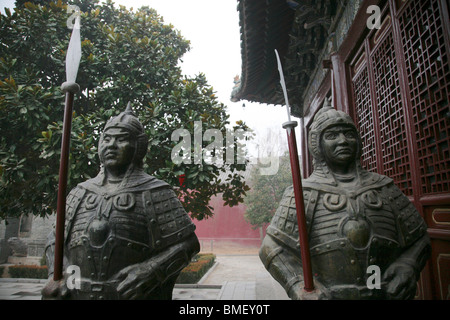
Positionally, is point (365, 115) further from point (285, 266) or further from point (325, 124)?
point (285, 266)

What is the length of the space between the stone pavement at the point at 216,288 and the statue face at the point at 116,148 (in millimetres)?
5026

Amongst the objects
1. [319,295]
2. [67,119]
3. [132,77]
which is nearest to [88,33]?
[132,77]

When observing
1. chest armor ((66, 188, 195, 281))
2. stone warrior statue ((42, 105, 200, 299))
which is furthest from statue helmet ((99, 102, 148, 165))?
chest armor ((66, 188, 195, 281))

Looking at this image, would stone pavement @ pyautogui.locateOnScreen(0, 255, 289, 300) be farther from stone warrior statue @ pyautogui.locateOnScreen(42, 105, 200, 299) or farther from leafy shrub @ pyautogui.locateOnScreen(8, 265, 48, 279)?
stone warrior statue @ pyautogui.locateOnScreen(42, 105, 200, 299)

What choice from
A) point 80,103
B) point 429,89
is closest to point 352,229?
point 429,89

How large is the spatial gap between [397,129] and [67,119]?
3.04 m

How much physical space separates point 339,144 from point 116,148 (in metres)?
1.67

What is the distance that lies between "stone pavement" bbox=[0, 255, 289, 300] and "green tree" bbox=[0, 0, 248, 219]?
2.14 m

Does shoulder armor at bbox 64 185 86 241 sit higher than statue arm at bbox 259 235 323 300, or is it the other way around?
shoulder armor at bbox 64 185 86 241

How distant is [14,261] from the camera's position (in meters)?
10.7

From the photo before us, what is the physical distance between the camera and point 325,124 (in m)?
2.10

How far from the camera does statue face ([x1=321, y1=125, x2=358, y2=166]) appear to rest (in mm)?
2035

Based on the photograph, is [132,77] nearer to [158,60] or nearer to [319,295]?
[158,60]

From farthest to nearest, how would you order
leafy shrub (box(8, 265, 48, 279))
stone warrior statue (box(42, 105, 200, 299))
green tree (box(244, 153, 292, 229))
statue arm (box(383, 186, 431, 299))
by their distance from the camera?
green tree (box(244, 153, 292, 229)) → leafy shrub (box(8, 265, 48, 279)) → stone warrior statue (box(42, 105, 200, 299)) → statue arm (box(383, 186, 431, 299))
